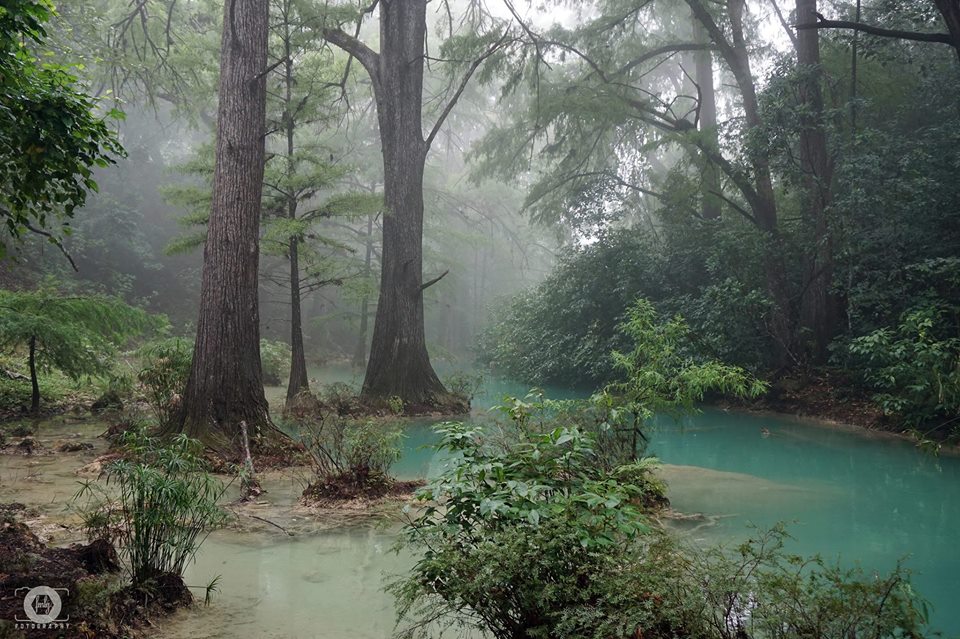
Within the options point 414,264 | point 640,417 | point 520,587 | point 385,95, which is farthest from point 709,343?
point 520,587

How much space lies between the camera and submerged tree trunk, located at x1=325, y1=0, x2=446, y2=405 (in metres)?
12.3

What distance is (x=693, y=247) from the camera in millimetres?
16344

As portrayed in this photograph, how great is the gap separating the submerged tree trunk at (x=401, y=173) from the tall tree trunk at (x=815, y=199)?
676 centimetres

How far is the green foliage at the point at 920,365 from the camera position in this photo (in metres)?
9.16

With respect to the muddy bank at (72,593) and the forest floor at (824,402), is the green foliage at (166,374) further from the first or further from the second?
the forest floor at (824,402)

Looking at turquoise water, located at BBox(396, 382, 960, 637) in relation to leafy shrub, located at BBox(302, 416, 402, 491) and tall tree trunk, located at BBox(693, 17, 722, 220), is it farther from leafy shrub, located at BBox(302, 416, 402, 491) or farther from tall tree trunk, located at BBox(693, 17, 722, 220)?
tall tree trunk, located at BBox(693, 17, 722, 220)

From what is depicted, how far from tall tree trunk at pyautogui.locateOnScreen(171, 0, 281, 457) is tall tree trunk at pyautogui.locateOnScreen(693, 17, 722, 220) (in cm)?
935

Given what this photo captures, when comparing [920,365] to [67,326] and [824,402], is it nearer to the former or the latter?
[824,402]

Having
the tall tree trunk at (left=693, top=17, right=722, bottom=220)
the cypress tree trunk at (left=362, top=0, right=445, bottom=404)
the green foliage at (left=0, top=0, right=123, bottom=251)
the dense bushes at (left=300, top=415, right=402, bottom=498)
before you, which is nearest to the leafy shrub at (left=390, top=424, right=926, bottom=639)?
the green foliage at (left=0, top=0, right=123, bottom=251)

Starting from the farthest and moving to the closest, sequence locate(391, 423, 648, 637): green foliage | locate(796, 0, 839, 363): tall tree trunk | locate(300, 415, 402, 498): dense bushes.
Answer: locate(796, 0, 839, 363): tall tree trunk, locate(300, 415, 402, 498): dense bushes, locate(391, 423, 648, 637): green foliage

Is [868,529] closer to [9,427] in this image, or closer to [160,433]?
[160,433]

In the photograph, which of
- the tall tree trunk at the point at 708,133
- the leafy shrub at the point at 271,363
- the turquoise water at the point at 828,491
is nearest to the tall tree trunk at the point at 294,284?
the turquoise water at the point at 828,491

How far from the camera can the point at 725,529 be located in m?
5.42

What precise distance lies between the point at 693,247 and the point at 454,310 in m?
18.0
